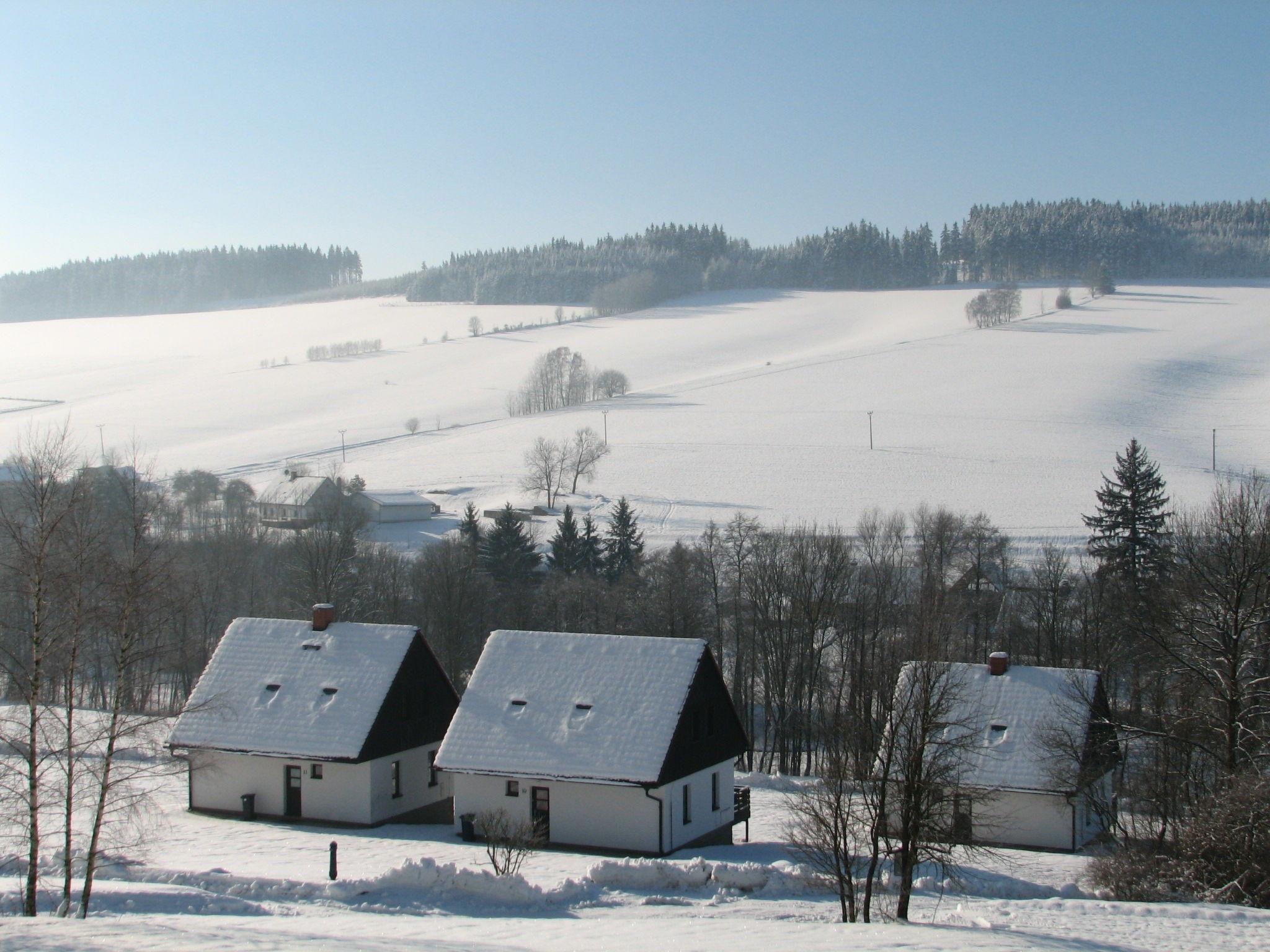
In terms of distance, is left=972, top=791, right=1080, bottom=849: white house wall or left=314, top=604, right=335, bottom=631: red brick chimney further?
left=314, top=604, right=335, bottom=631: red brick chimney

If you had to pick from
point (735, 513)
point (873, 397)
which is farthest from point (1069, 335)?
point (735, 513)

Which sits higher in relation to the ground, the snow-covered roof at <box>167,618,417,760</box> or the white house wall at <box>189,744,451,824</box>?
the snow-covered roof at <box>167,618,417,760</box>

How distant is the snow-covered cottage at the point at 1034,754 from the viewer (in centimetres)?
2828

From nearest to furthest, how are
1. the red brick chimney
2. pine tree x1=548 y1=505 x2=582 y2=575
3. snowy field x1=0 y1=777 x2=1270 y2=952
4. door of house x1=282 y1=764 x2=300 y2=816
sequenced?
snowy field x1=0 y1=777 x2=1270 y2=952, door of house x1=282 y1=764 x2=300 y2=816, the red brick chimney, pine tree x1=548 y1=505 x2=582 y2=575

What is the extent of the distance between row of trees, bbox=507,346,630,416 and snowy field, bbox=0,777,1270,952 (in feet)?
334

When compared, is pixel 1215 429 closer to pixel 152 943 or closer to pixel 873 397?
pixel 873 397

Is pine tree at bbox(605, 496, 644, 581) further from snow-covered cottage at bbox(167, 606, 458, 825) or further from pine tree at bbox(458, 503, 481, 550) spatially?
snow-covered cottage at bbox(167, 606, 458, 825)

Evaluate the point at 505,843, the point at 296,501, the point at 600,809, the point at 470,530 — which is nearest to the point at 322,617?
the point at 600,809

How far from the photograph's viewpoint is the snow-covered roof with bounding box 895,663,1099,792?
94.4 feet

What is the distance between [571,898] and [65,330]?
7951 inches

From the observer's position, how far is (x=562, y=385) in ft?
427

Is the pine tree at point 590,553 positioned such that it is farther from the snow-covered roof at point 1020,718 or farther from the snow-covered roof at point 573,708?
the snow-covered roof at point 1020,718

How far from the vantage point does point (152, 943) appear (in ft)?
44.4

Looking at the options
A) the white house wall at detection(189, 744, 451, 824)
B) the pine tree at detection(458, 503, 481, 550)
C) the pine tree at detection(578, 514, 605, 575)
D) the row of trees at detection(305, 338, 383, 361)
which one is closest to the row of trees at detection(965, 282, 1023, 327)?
the row of trees at detection(305, 338, 383, 361)
